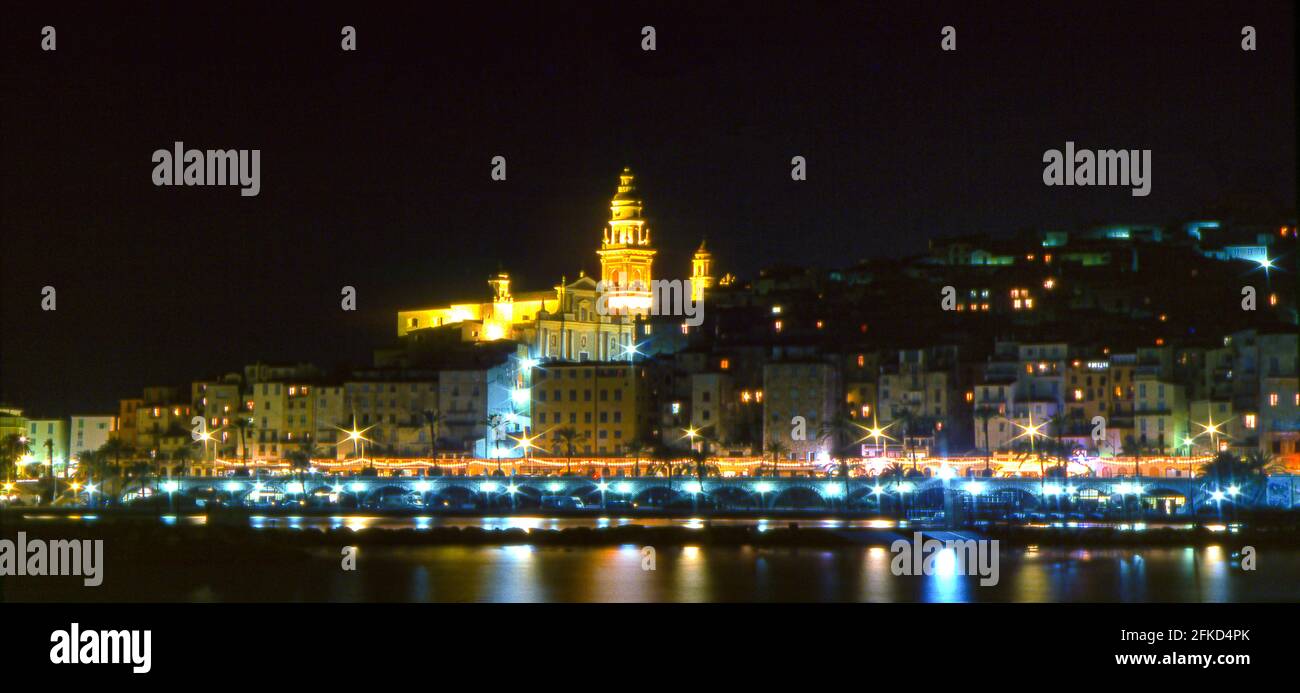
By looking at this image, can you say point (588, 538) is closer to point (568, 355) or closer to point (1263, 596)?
point (1263, 596)

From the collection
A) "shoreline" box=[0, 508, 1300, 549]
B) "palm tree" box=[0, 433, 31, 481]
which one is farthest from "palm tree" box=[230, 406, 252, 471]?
"shoreline" box=[0, 508, 1300, 549]

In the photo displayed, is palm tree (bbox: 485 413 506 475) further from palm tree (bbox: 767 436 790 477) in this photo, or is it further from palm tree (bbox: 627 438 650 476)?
palm tree (bbox: 767 436 790 477)

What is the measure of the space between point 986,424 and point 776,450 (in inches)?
344

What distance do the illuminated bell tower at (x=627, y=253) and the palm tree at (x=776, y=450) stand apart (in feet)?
64.6

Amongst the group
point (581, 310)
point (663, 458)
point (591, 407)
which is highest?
point (581, 310)

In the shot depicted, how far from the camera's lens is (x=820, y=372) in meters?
84.6

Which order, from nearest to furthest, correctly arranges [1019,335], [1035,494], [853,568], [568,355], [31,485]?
[853,568] → [1035,494] → [1019,335] → [31,485] → [568,355]

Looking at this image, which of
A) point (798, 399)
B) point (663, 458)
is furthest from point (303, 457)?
point (798, 399)

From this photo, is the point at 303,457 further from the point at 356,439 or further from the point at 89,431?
the point at 89,431

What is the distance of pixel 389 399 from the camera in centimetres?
9219

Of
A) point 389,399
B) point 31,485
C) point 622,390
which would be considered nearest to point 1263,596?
point 622,390

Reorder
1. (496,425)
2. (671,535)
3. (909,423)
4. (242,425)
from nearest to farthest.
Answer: (671,535) < (909,423) < (496,425) < (242,425)
